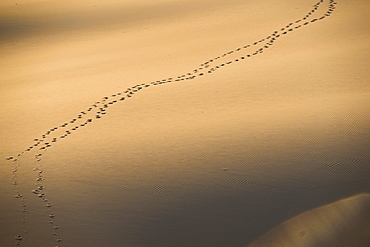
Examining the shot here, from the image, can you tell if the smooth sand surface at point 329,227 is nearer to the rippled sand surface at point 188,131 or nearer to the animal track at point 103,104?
the rippled sand surface at point 188,131

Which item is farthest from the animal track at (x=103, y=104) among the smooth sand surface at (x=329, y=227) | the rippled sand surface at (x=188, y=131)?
the smooth sand surface at (x=329, y=227)

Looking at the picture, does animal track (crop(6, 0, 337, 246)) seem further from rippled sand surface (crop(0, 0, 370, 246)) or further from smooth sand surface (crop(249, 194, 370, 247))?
smooth sand surface (crop(249, 194, 370, 247))

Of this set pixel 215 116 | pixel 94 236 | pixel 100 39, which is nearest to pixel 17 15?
pixel 100 39

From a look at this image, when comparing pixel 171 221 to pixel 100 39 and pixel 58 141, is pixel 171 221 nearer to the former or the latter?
pixel 58 141

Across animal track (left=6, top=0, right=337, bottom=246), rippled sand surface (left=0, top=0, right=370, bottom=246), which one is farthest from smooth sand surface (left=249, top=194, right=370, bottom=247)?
animal track (left=6, top=0, right=337, bottom=246)

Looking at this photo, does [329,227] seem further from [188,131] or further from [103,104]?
[103,104]

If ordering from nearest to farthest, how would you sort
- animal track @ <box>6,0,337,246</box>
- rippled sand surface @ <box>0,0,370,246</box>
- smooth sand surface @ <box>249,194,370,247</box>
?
smooth sand surface @ <box>249,194,370,247</box> < rippled sand surface @ <box>0,0,370,246</box> < animal track @ <box>6,0,337,246</box>
